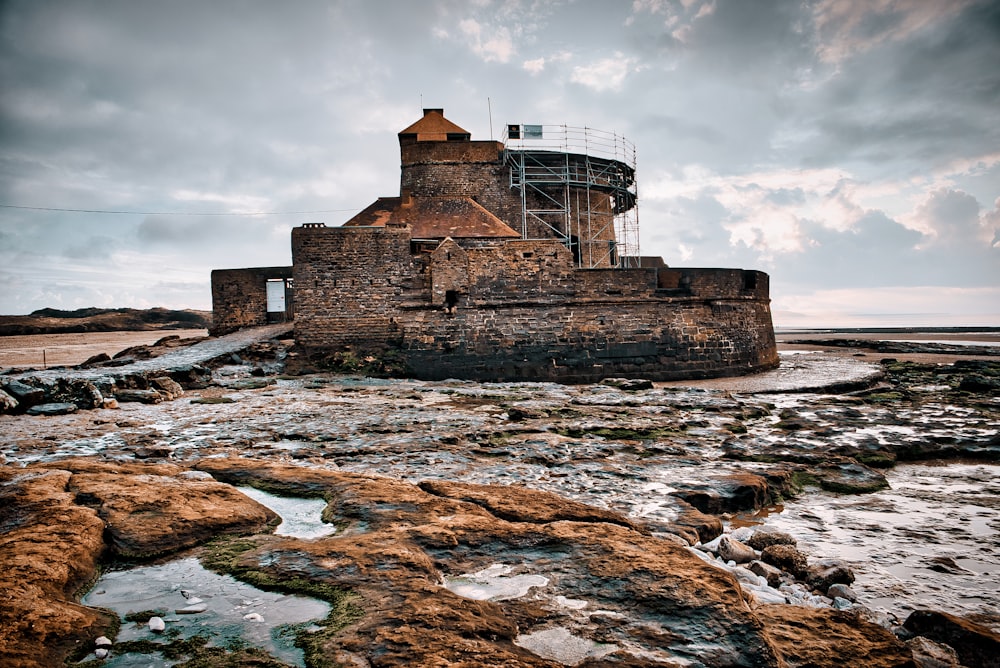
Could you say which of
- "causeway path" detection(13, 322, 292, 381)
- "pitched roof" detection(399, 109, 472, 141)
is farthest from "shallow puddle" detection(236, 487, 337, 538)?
"pitched roof" detection(399, 109, 472, 141)

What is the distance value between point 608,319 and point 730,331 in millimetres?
3993

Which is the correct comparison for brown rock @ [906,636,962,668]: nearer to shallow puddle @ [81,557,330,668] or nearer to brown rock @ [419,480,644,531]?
brown rock @ [419,480,644,531]

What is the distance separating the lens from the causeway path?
38.5 feet

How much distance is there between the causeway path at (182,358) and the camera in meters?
11.8

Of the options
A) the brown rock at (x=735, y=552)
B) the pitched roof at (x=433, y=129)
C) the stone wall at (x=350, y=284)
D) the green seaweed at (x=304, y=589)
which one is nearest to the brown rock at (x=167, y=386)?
the stone wall at (x=350, y=284)

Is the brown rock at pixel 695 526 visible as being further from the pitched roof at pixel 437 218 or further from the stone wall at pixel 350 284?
the pitched roof at pixel 437 218

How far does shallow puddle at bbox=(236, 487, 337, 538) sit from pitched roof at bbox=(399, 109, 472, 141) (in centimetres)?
2282

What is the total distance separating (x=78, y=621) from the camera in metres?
2.39

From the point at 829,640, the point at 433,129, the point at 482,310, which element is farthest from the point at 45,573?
the point at 433,129

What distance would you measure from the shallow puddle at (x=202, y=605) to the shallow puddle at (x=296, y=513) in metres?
0.68

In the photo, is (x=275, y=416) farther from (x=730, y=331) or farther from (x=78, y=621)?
(x=730, y=331)

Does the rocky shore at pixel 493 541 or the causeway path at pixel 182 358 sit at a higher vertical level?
the causeway path at pixel 182 358

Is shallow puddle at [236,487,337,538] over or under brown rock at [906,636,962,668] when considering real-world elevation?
over

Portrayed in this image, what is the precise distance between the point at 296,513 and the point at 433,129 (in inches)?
941
